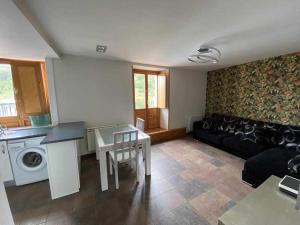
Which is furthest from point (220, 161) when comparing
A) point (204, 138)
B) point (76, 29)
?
point (76, 29)

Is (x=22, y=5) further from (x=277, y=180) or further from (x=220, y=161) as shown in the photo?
(x=220, y=161)

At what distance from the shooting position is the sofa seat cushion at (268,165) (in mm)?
2012

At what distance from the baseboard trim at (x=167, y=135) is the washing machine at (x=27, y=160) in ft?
8.30

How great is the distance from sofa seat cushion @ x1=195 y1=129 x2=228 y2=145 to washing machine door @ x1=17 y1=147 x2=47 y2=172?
3.67 m

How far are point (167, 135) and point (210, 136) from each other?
4.10ft

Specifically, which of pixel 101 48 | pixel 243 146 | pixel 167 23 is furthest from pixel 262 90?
pixel 101 48

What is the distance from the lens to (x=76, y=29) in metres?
1.67

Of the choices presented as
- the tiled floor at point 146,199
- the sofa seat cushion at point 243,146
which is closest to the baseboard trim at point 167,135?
the tiled floor at point 146,199

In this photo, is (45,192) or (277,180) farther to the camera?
(45,192)

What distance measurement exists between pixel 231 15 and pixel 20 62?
3.60 m

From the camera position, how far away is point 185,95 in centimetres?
449

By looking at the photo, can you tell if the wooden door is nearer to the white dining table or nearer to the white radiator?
the white radiator

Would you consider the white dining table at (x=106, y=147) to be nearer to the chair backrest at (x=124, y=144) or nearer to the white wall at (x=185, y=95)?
the chair backrest at (x=124, y=144)

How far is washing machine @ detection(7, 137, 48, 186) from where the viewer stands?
2.07m
